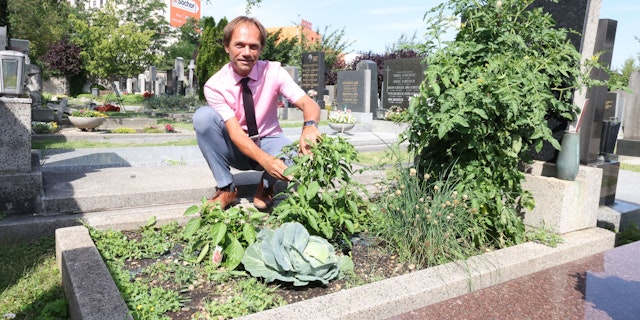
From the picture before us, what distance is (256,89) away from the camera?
3096 mm

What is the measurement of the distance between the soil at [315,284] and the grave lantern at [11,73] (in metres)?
2.31

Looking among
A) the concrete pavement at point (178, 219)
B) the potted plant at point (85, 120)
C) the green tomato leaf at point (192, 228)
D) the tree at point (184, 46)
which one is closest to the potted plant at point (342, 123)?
the potted plant at point (85, 120)

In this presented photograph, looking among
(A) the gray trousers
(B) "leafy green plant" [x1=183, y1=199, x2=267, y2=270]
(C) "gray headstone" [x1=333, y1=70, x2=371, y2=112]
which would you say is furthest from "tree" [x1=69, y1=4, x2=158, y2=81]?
(B) "leafy green plant" [x1=183, y1=199, x2=267, y2=270]

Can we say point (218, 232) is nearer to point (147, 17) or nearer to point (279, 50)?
point (279, 50)

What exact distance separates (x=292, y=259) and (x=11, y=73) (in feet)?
11.0

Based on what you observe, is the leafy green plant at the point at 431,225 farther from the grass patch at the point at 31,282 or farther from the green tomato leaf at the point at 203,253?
the grass patch at the point at 31,282

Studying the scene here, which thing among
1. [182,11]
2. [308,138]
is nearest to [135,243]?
[308,138]

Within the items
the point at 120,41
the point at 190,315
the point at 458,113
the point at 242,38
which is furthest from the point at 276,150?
the point at 120,41

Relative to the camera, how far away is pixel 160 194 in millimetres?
3482

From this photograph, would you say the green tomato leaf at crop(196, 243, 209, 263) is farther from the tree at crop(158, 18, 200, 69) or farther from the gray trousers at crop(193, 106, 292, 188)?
the tree at crop(158, 18, 200, 69)

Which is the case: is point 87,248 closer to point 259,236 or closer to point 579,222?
point 259,236

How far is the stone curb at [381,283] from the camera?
1.82 m

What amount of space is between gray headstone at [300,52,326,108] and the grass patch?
49.9 ft

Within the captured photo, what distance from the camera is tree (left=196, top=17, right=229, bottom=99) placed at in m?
22.9
